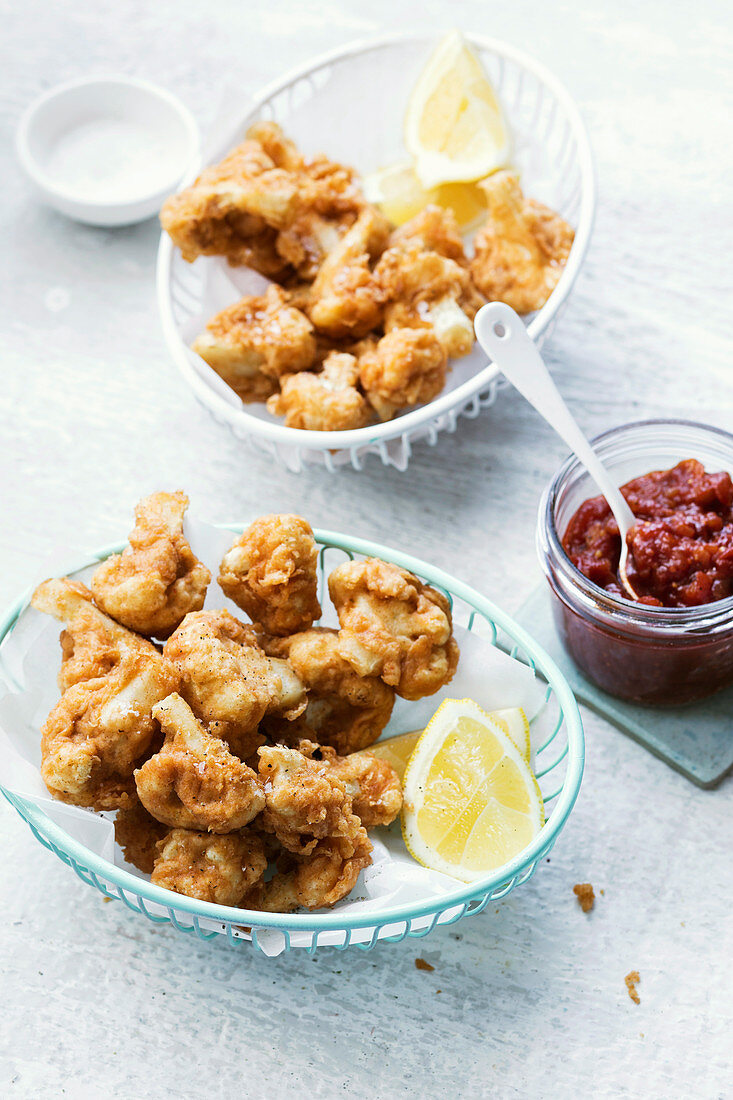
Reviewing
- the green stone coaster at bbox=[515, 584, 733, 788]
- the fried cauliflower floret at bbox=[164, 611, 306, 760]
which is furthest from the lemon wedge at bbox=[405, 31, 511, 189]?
the fried cauliflower floret at bbox=[164, 611, 306, 760]

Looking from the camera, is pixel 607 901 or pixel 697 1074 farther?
pixel 607 901

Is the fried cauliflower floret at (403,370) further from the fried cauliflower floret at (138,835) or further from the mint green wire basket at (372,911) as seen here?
the fried cauliflower floret at (138,835)

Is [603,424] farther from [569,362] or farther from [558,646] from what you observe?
[558,646]

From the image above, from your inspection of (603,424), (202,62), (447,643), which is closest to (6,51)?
(202,62)

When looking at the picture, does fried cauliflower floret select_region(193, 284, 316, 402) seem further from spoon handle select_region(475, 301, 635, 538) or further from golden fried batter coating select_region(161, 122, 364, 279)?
spoon handle select_region(475, 301, 635, 538)

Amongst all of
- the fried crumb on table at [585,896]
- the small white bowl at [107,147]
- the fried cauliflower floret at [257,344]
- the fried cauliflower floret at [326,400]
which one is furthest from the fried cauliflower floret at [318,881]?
the small white bowl at [107,147]

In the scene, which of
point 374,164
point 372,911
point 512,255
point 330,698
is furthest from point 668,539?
point 374,164

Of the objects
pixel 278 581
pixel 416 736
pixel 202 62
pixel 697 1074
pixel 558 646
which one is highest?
pixel 202 62
